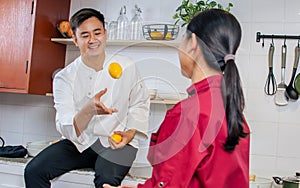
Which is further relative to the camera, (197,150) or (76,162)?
(76,162)

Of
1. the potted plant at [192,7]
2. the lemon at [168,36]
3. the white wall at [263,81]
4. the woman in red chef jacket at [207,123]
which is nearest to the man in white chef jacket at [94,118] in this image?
the white wall at [263,81]

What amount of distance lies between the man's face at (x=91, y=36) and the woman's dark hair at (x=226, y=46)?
2.78 ft

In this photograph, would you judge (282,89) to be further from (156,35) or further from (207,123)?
(207,123)

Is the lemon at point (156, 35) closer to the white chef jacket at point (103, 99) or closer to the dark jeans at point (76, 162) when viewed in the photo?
the white chef jacket at point (103, 99)

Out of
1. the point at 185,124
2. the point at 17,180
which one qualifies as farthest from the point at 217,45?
the point at 17,180

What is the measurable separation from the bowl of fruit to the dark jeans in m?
0.73

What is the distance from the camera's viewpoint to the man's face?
186 cm

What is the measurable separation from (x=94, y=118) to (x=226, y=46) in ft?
2.79

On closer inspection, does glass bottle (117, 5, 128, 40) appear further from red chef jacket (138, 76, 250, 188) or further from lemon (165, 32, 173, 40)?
red chef jacket (138, 76, 250, 188)

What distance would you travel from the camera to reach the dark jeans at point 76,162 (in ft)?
5.62

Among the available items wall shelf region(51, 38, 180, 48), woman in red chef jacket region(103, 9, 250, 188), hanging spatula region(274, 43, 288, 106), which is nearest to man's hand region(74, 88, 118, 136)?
woman in red chef jacket region(103, 9, 250, 188)

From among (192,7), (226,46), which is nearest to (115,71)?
(226,46)

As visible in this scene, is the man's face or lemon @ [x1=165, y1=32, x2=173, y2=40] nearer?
the man's face

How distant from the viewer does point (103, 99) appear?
5.37 ft
